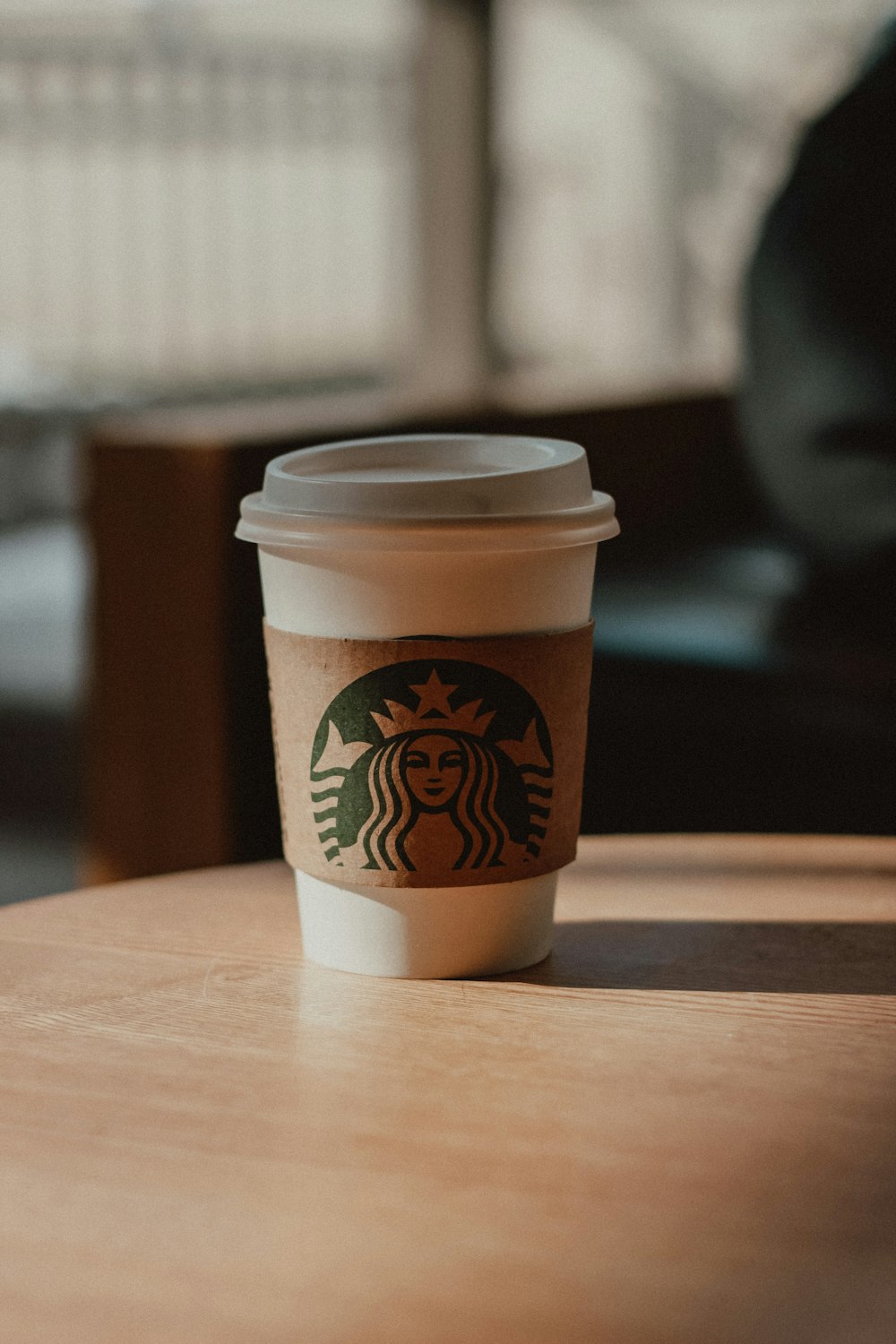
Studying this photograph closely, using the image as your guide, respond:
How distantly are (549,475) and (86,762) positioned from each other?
1038mm

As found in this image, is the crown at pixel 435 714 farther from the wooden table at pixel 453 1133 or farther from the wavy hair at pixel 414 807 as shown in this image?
the wooden table at pixel 453 1133

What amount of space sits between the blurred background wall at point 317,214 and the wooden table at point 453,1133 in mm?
941

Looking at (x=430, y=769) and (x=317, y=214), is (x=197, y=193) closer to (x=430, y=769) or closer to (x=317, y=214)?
(x=317, y=214)

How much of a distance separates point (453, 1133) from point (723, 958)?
0.20 metres

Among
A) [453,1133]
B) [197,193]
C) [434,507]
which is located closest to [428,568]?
[434,507]

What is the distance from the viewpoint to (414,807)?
595 millimetres

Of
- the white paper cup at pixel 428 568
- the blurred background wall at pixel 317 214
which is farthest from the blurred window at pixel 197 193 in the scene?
the white paper cup at pixel 428 568

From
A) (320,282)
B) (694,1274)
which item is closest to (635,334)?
(320,282)

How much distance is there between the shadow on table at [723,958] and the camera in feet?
2.03

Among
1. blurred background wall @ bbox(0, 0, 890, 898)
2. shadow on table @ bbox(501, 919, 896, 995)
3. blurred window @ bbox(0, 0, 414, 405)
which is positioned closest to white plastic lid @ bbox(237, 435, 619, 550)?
shadow on table @ bbox(501, 919, 896, 995)

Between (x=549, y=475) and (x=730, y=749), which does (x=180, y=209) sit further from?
(x=549, y=475)

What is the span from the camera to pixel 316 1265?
0.40 m

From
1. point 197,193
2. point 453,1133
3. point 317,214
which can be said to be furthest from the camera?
point 317,214

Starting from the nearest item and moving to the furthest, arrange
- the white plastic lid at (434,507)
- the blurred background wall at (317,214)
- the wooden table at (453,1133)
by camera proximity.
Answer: the wooden table at (453,1133), the white plastic lid at (434,507), the blurred background wall at (317,214)
